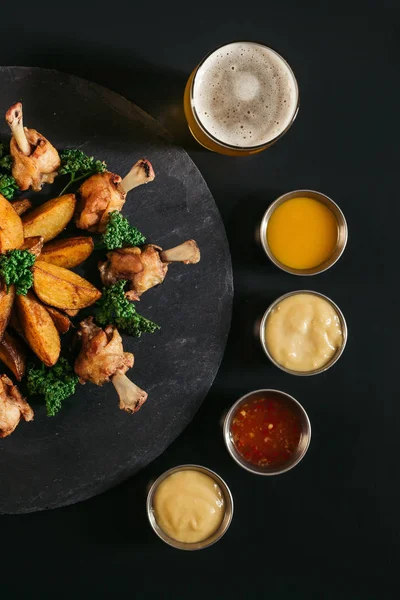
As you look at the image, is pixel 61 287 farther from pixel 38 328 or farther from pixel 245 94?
pixel 245 94

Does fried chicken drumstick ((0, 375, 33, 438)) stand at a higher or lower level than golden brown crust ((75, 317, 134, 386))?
lower

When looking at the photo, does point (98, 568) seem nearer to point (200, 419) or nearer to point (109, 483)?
point (109, 483)

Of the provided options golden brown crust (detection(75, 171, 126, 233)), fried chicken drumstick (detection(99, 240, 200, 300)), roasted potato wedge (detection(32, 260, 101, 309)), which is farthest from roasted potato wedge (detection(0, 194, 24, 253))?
fried chicken drumstick (detection(99, 240, 200, 300))

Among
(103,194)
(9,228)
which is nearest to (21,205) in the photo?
(9,228)

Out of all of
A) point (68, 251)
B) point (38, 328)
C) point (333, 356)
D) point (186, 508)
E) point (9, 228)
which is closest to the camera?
point (9, 228)

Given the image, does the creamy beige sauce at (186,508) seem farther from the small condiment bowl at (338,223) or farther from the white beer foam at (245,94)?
the white beer foam at (245,94)

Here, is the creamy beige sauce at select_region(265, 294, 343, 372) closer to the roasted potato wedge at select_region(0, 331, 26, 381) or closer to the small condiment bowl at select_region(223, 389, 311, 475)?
the small condiment bowl at select_region(223, 389, 311, 475)

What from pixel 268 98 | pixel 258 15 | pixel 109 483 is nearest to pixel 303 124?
pixel 268 98
